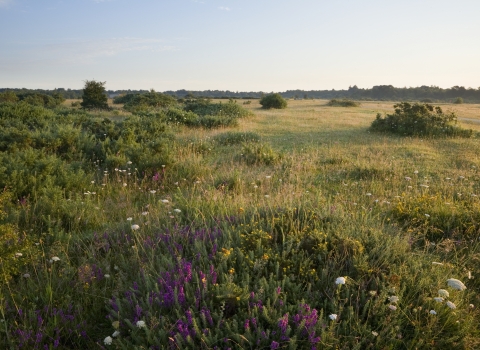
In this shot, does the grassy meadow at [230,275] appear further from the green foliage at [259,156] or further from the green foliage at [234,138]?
the green foliage at [234,138]

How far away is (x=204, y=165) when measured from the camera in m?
8.38

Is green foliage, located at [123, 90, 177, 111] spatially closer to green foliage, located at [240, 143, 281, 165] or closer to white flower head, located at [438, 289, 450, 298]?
green foliage, located at [240, 143, 281, 165]

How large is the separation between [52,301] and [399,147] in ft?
38.8

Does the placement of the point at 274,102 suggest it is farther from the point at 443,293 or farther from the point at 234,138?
the point at 443,293

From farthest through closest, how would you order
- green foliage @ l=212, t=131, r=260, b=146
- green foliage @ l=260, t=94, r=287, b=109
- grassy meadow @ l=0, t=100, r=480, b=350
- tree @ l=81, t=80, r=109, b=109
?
green foliage @ l=260, t=94, r=287, b=109 → tree @ l=81, t=80, r=109, b=109 → green foliage @ l=212, t=131, r=260, b=146 → grassy meadow @ l=0, t=100, r=480, b=350

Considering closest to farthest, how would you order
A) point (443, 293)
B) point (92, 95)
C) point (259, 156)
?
1. point (443, 293)
2. point (259, 156)
3. point (92, 95)

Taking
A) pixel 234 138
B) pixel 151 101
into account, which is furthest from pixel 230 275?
pixel 151 101

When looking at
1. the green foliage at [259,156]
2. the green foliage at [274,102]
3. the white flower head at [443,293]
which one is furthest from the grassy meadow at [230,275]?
the green foliage at [274,102]

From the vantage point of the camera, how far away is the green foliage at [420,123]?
15.8 metres

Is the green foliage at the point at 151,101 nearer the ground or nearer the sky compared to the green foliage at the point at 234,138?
nearer the sky

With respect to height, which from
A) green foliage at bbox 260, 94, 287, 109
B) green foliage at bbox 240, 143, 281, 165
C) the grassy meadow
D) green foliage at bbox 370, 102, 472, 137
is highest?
green foliage at bbox 260, 94, 287, 109

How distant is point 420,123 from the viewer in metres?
16.4

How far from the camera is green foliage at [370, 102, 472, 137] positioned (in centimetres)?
1584

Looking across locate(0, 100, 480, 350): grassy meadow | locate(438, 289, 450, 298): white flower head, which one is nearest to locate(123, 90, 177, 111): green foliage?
locate(0, 100, 480, 350): grassy meadow
